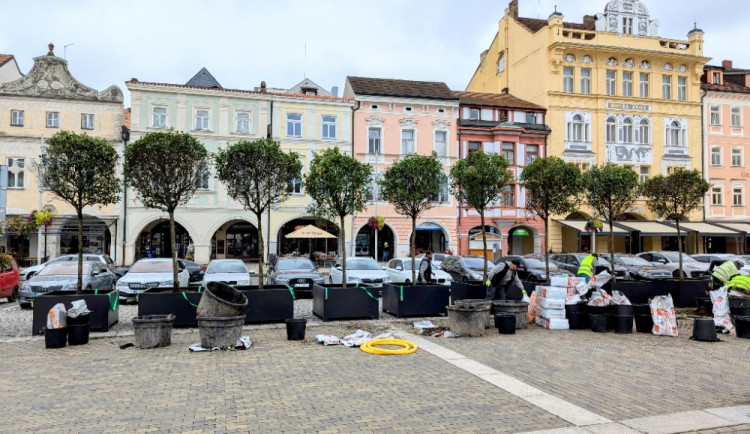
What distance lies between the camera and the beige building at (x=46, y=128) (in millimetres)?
30078

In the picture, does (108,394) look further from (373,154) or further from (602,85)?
(602,85)

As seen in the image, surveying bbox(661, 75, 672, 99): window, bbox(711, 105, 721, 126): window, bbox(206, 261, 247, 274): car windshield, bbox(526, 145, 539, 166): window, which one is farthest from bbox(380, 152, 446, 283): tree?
bbox(711, 105, 721, 126): window

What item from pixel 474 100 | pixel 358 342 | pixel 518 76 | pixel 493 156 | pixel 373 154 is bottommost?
pixel 358 342

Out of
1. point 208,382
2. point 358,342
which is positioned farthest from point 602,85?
point 208,382

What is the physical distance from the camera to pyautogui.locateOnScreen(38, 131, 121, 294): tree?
11.2 m

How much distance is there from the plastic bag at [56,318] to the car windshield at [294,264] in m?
8.94

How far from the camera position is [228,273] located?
1719 cm

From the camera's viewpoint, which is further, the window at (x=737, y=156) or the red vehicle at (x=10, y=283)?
Answer: the window at (x=737, y=156)

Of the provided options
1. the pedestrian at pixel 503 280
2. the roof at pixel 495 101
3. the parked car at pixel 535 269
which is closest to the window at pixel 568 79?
the roof at pixel 495 101

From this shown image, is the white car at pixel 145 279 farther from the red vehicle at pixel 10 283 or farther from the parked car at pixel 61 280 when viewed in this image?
the red vehicle at pixel 10 283

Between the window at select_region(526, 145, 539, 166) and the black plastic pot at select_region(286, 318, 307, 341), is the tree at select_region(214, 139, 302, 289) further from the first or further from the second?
the window at select_region(526, 145, 539, 166)

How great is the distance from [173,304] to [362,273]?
7567mm

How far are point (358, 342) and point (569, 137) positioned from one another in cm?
3234

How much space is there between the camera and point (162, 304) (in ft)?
37.8
